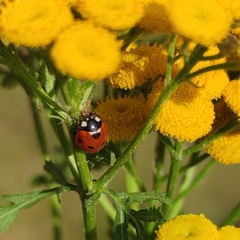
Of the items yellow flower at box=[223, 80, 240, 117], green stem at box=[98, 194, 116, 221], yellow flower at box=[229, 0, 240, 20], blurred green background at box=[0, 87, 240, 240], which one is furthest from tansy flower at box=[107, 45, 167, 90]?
blurred green background at box=[0, 87, 240, 240]

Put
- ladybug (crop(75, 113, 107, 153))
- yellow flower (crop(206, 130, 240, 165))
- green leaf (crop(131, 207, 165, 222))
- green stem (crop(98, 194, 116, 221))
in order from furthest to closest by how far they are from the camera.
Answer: green stem (crop(98, 194, 116, 221)) < yellow flower (crop(206, 130, 240, 165)) < green leaf (crop(131, 207, 165, 222)) < ladybug (crop(75, 113, 107, 153))

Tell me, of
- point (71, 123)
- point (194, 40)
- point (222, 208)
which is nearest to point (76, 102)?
point (71, 123)

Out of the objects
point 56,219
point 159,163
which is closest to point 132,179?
point 159,163

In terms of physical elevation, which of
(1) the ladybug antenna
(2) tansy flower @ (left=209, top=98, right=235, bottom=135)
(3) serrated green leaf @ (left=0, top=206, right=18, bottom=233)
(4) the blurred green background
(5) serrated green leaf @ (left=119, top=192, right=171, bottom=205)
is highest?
(1) the ladybug antenna

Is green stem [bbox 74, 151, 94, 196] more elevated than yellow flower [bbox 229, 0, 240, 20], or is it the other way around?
yellow flower [bbox 229, 0, 240, 20]

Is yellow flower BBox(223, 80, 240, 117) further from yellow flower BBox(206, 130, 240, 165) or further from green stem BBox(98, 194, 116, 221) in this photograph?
green stem BBox(98, 194, 116, 221)

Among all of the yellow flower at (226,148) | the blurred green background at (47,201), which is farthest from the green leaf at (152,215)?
the blurred green background at (47,201)

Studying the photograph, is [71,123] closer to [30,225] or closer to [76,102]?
[76,102]
